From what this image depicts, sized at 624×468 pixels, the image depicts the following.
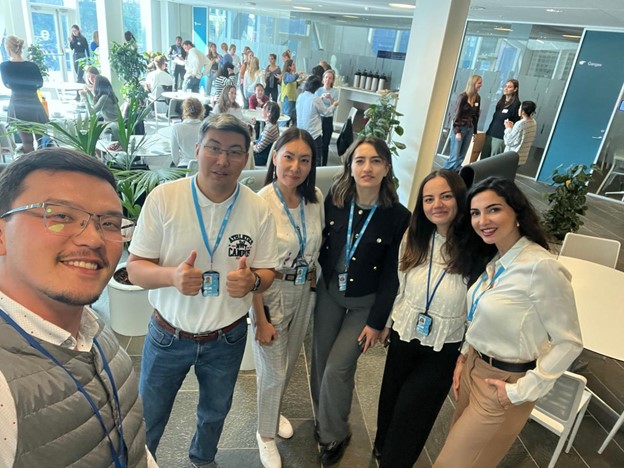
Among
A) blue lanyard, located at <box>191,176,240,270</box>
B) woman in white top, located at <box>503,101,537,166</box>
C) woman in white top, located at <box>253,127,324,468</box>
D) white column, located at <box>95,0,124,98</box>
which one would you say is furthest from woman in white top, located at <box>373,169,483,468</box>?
white column, located at <box>95,0,124,98</box>

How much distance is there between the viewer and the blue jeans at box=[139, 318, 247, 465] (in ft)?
5.25

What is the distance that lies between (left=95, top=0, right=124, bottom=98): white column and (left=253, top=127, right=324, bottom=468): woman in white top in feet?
23.2

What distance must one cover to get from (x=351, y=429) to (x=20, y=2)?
738cm

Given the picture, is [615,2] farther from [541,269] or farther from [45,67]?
[45,67]

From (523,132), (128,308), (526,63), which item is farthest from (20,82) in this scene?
(526,63)

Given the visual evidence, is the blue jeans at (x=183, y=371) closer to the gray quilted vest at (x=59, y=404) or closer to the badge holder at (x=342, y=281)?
the badge holder at (x=342, y=281)

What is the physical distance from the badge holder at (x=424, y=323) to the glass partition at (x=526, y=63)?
7.56 metres

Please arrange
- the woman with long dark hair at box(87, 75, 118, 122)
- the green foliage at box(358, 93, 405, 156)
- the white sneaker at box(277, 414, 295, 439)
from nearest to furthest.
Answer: the white sneaker at box(277, 414, 295, 439) → the green foliage at box(358, 93, 405, 156) → the woman with long dark hair at box(87, 75, 118, 122)

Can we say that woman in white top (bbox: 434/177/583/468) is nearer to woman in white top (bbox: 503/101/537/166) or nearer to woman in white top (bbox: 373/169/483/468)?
woman in white top (bbox: 373/169/483/468)

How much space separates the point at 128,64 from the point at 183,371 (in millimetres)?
6831

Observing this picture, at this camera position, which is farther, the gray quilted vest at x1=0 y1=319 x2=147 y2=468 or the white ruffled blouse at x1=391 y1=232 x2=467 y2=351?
the white ruffled blouse at x1=391 y1=232 x2=467 y2=351

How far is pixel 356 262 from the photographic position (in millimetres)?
1904

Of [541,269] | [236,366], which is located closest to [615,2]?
[541,269]

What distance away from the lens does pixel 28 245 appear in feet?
2.53
